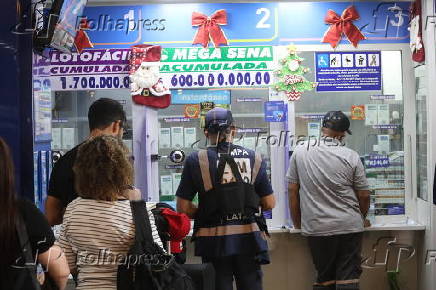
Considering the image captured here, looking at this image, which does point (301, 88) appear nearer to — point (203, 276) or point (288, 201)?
point (288, 201)

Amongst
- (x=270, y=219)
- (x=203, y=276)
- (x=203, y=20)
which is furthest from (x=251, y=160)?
(x=203, y=20)

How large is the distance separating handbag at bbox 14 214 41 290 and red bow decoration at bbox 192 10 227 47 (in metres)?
3.21

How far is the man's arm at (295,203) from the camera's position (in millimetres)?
4949

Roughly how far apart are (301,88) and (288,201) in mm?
981

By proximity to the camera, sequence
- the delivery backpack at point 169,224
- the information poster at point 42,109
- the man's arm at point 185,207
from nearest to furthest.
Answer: the delivery backpack at point 169,224
the information poster at point 42,109
the man's arm at point 185,207

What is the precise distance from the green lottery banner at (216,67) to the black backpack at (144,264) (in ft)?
8.40

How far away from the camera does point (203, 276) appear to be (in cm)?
324

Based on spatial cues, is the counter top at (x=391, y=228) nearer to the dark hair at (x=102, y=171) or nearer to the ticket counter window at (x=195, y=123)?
the ticket counter window at (x=195, y=123)

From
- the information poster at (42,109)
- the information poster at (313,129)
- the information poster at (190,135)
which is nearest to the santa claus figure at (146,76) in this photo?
the information poster at (190,135)

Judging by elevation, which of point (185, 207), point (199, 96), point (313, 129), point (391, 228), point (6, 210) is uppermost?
point (199, 96)

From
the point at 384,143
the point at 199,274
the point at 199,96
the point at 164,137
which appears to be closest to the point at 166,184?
the point at 164,137

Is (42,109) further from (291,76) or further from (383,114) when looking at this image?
(383,114)

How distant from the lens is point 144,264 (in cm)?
272

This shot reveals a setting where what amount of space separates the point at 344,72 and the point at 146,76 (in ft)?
5.63
